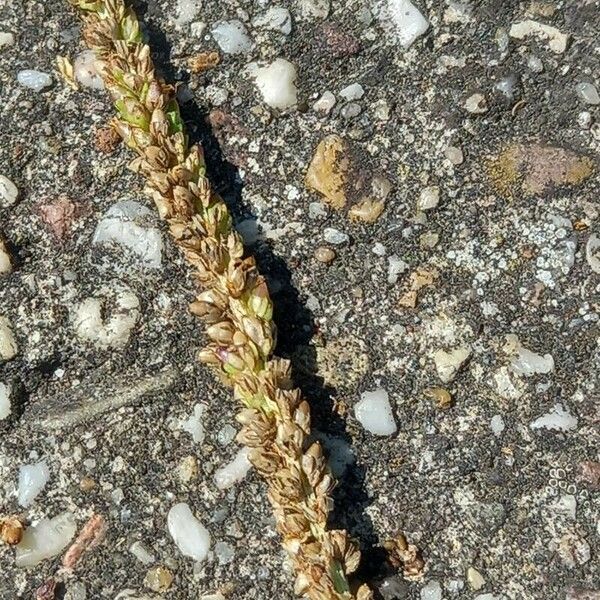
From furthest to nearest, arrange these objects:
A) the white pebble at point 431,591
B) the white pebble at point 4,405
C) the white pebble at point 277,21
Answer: the white pebble at point 277,21
the white pebble at point 4,405
the white pebble at point 431,591

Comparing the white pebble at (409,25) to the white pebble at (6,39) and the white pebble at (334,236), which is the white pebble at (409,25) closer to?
the white pebble at (334,236)

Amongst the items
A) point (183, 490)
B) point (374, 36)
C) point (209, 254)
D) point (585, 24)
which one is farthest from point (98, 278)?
point (585, 24)

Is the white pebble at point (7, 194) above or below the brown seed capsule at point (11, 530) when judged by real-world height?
above

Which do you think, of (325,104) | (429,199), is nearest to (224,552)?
(429,199)

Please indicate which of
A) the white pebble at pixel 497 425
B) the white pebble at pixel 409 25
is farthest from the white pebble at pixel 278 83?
the white pebble at pixel 497 425

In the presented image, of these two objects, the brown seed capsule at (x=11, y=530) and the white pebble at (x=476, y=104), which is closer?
the brown seed capsule at (x=11, y=530)

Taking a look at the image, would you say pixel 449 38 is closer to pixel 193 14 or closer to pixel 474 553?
pixel 193 14

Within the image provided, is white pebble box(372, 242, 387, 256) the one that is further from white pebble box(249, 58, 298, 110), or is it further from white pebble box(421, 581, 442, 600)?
white pebble box(421, 581, 442, 600)
